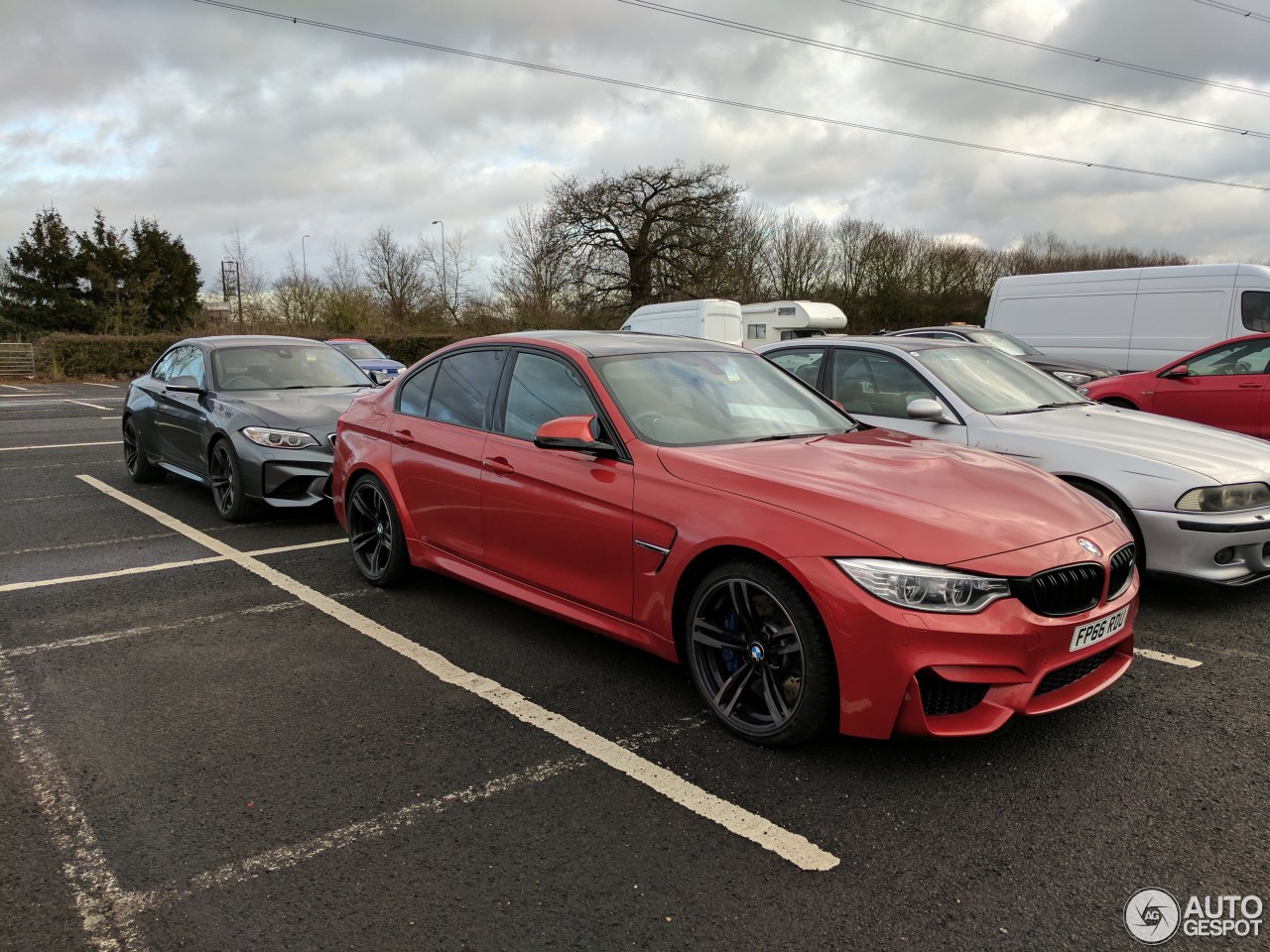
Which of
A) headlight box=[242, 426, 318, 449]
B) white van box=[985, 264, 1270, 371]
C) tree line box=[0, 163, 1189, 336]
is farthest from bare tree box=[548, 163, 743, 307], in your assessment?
headlight box=[242, 426, 318, 449]

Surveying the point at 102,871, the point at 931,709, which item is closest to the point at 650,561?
the point at 931,709

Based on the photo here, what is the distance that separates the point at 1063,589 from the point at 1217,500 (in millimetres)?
2352

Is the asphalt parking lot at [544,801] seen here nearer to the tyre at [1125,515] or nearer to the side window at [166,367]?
the tyre at [1125,515]

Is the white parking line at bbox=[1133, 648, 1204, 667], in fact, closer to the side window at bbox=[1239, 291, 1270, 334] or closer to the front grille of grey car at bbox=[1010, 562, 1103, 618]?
the front grille of grey car at bbox=[1010, 562, 1103, 618]

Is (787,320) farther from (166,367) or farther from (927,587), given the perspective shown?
(927,587)

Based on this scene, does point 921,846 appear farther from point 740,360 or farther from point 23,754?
point 23,754

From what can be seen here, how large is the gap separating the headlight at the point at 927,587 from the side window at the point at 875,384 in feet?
10.5

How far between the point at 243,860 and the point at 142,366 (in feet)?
114

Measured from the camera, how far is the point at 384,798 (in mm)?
3043

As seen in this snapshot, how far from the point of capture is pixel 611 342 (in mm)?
4656

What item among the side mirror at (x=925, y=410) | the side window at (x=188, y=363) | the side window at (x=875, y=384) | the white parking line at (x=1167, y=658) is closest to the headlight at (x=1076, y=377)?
the side window at (x=875, y=384)

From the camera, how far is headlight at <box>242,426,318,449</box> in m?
7.25

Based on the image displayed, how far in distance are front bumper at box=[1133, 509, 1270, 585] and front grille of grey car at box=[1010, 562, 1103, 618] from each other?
196cm

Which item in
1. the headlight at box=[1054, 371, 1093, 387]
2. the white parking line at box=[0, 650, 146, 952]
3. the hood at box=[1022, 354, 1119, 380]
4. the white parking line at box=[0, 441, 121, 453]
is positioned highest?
the hood at box=[1022, 354, 1119, 380]
